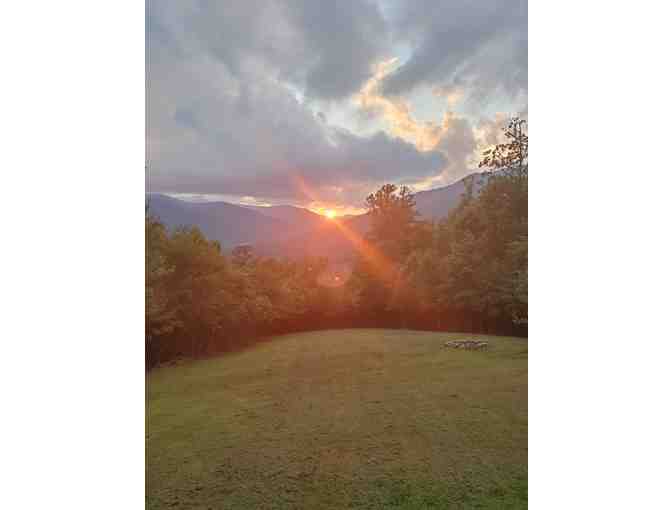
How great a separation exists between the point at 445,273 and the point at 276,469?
1672mm

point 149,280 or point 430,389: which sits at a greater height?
point 149,280

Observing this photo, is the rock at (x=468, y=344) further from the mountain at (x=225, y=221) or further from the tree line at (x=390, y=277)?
the mountain at (x=225, y=221)

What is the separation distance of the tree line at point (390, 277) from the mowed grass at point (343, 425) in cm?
13

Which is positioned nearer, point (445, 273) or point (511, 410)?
point (511, 410)

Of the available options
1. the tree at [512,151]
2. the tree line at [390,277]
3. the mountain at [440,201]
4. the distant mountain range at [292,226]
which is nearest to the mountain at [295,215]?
the distant mountain range at [292,226]

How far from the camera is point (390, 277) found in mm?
2879

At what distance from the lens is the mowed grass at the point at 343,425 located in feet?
7.52

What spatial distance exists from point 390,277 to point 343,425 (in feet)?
3.38
